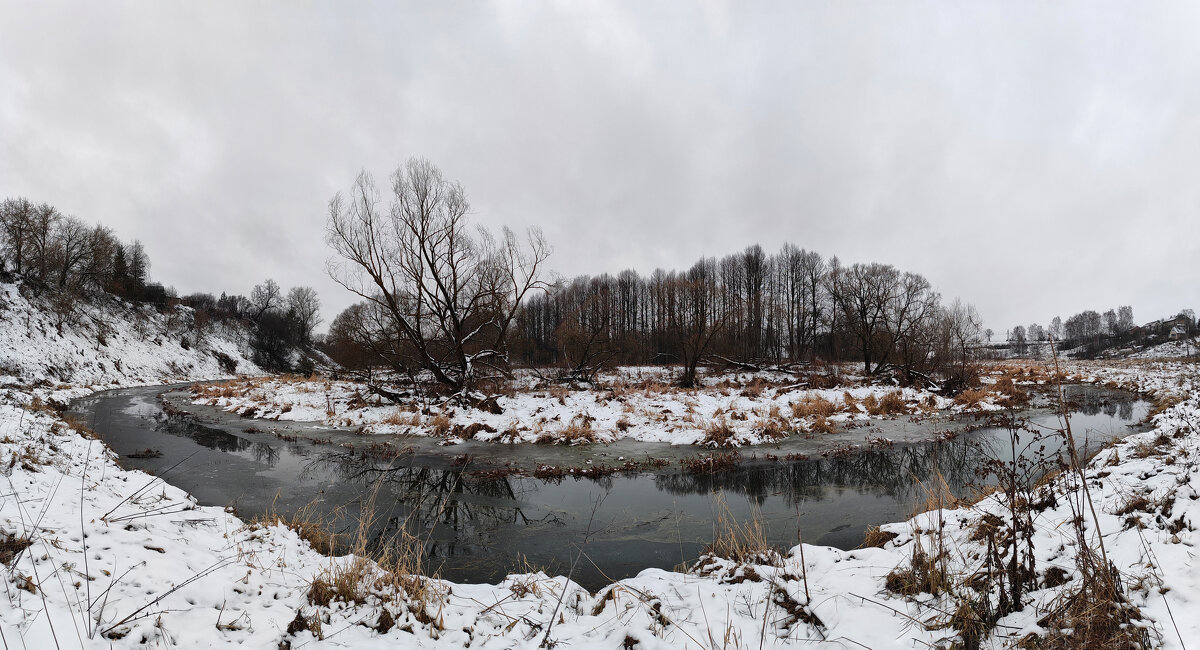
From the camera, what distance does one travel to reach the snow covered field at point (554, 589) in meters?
3.02

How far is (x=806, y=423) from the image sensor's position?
47.8 ft

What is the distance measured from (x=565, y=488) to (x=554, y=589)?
4644 millimetres

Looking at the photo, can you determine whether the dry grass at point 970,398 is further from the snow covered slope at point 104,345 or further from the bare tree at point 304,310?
the bare tree at point 304,310

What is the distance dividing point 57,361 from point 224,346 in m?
29.1

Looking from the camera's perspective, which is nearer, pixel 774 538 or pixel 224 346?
pixel 774 538

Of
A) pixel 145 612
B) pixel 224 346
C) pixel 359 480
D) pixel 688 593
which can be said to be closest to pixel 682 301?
pixel 359 480

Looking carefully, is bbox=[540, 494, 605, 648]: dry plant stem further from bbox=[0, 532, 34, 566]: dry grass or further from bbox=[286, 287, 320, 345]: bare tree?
bbox=[286, 287, 320, 345]: bare tree

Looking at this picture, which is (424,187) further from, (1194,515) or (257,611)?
(1194,515)

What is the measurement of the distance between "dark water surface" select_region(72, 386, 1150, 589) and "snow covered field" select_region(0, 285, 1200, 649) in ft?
3.30

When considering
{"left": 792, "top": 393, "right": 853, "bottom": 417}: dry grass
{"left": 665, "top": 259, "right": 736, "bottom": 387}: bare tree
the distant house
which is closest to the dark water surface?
{"left": 792, "top": 393, "right": 853, "bottom": 417}: dry grass

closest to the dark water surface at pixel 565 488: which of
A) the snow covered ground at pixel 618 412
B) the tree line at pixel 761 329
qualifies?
the snow covered ground at pixel 618 412

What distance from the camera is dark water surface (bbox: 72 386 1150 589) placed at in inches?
249

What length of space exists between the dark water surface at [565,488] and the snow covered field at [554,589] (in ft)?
3.30

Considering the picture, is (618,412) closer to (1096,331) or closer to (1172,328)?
(1172,328)
